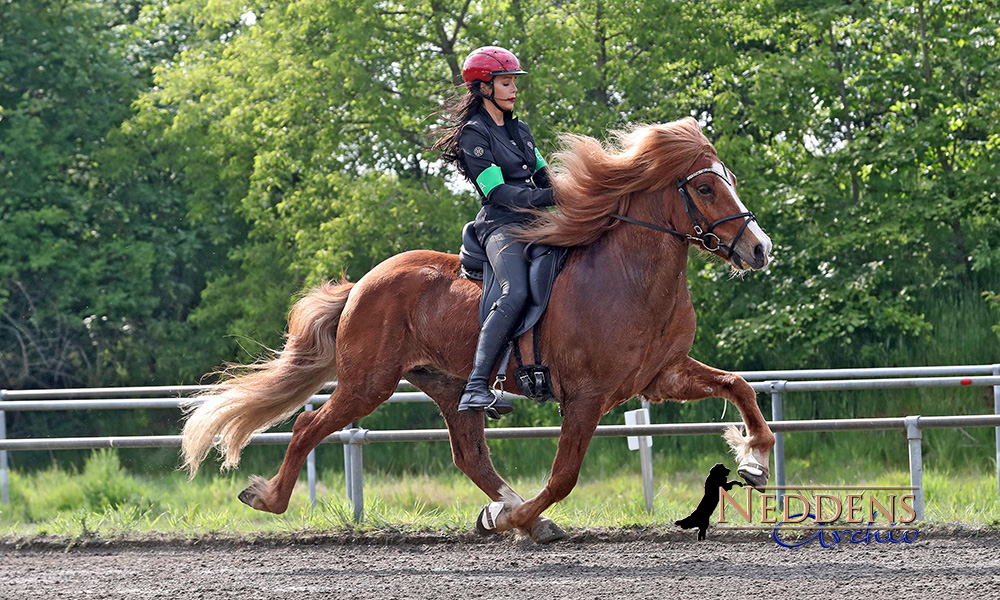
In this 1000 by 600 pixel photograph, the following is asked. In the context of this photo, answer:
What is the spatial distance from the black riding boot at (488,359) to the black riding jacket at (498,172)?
52 cm

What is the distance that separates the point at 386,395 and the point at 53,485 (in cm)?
493

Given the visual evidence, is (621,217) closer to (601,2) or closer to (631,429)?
(631,429)

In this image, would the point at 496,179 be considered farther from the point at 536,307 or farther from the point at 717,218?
the point at 717,218

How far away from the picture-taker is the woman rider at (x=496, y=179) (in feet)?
18.8

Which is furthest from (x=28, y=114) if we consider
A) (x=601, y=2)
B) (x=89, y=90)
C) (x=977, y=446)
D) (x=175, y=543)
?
(x=977, y=446)

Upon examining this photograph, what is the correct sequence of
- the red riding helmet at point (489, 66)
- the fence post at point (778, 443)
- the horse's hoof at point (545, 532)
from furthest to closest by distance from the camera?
the fence post at point (778, 443), the red riding helmet at point (489, 66), the horse's hoof at point (545, 532)

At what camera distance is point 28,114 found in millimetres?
19516

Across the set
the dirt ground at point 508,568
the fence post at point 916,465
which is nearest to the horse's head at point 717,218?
the dirt ground at point 508,568

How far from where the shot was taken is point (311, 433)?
21.6 ft

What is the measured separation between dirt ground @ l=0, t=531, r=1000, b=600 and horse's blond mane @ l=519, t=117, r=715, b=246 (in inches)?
67.2

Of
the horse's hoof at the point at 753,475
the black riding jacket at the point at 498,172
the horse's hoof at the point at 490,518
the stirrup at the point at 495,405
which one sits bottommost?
the horse's hoof at the point at 490,518

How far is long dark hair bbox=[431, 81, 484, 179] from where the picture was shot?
612cm

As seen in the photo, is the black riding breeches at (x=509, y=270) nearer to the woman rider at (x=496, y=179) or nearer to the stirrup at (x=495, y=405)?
the woman rider at (x=496, y=179)

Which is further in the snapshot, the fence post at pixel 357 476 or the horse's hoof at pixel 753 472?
the fence post at pixel 357 476
